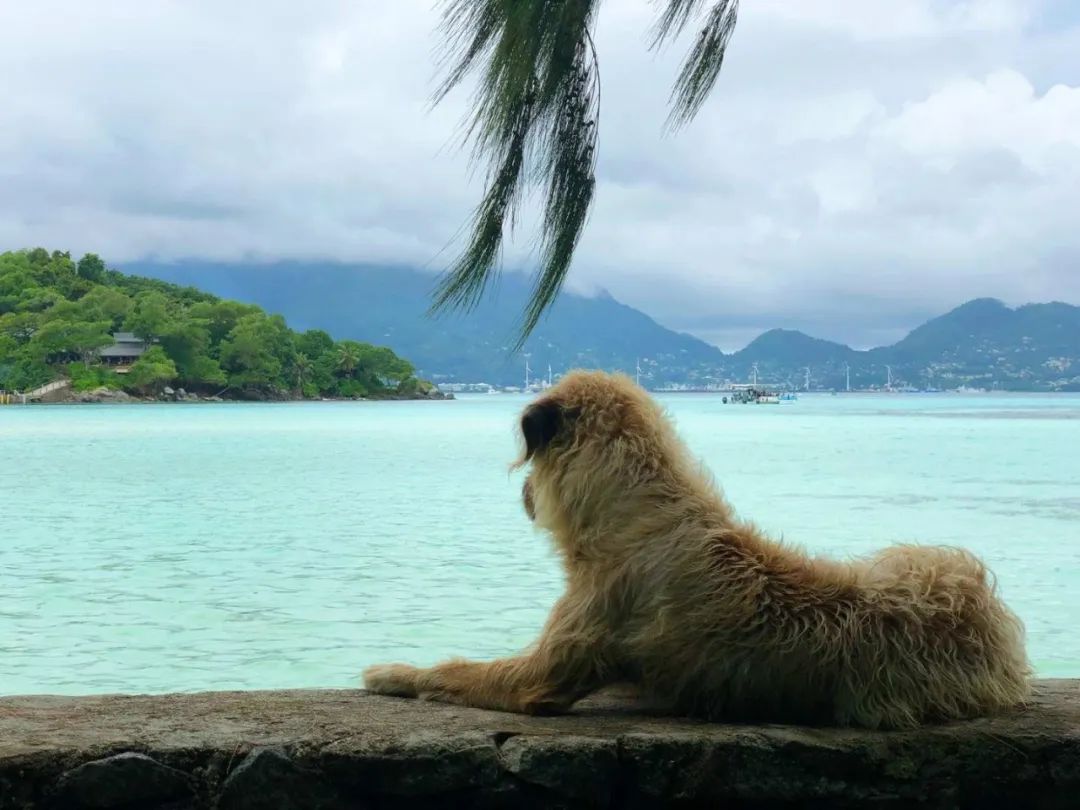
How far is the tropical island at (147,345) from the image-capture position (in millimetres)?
112125

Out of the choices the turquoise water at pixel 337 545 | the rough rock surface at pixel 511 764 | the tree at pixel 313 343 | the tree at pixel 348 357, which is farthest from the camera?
the tree at pixel 348 357

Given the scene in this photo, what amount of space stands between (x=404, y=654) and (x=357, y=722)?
7.42 metres

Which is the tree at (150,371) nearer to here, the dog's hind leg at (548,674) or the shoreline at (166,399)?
the shoreline at (166,399)

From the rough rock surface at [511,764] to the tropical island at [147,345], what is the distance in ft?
382

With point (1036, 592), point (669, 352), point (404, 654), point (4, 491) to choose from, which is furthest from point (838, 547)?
point (669, 352)

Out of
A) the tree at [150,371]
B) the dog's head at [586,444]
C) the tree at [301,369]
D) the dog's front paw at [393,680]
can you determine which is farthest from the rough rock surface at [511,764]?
the tree at [301,369]

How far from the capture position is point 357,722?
119 inches

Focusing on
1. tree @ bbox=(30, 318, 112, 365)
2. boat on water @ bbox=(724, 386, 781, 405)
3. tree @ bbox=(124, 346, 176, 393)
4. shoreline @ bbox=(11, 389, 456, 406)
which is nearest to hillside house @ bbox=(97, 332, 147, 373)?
tree @ bbox=(124, 346, 176, 393)

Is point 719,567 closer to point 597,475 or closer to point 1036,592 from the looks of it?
point 597,475

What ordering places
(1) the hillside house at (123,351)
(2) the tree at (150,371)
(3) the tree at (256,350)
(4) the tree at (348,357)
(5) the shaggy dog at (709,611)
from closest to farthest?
(5) the shaggy dog at (709,611), (2) the tree at (150,371), (1) the hillside house at (123,351), (3) the tree at (256,350), (4) the tree at (348,357)

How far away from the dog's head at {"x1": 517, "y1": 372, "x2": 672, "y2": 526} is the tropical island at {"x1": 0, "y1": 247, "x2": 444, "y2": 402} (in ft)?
381

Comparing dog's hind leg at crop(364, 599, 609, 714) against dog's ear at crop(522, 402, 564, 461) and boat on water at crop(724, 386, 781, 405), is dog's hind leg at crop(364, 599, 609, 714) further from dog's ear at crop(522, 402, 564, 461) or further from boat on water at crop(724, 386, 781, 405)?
boat on water at crop(724, 386, 781, 405)

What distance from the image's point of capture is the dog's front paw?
11.9 ft

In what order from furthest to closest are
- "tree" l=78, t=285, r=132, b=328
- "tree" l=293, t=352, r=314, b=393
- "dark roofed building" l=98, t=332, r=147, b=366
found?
"tree" l=293, t=352, r=314, b=393, "dark roofed building" l=98, t=332, r=147, b=366, "tree" l=78, t=285, r=132, b=328
